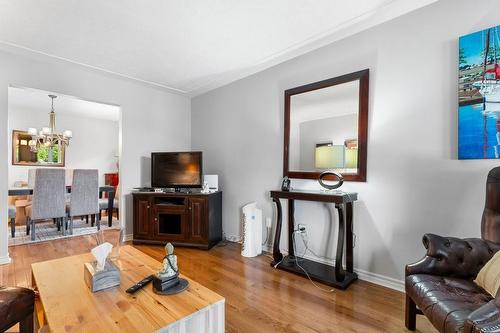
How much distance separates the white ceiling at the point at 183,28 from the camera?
6.90 feet

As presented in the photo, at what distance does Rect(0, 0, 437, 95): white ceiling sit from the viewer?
6.90ft

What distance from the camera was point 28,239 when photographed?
12.4 ft

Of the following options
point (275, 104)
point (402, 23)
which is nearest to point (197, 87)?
point (275, 104)

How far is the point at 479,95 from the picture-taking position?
1.82 metres

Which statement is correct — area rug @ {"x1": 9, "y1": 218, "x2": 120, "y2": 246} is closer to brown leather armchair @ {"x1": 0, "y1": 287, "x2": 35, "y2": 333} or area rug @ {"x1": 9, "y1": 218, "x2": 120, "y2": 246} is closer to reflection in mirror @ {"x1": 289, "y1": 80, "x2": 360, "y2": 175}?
Answer: brown leather armchair @ {"x1": 0, "y1": 287, "x2": 35, "y2": 333}

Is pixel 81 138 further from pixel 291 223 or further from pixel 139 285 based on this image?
pixel 139 285

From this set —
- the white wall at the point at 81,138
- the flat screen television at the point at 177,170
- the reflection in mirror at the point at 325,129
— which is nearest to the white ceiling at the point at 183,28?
the reflection in mirror at the point at 325,129

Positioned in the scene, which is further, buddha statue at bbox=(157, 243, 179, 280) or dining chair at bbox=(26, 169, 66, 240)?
dining chair at bbox=(26, 169, 66, 240)

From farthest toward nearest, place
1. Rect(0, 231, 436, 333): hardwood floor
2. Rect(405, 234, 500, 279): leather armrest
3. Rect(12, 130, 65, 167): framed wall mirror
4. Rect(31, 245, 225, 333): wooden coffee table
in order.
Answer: Rect(12, 130, 65, 167): framed wall mirror → Rect(0, 231, 436, 333): hardwood floor → Rect(405, 234, 500, 279): leather armrest → Rect(31, 245, 225, 333): wooden coffee table

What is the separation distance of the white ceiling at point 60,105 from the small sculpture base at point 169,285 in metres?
3.89

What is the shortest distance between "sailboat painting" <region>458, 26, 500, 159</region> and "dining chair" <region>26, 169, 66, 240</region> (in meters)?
4.98

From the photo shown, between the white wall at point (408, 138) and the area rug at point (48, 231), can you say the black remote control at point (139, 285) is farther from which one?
the area rug at point (48, 231)

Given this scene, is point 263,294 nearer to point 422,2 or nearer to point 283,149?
point 283,149

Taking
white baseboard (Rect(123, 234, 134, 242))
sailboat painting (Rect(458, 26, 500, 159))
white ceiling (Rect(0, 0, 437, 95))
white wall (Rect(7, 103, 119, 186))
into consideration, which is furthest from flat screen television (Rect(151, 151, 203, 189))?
white wall (Rect(7, 103, 119, 186))
